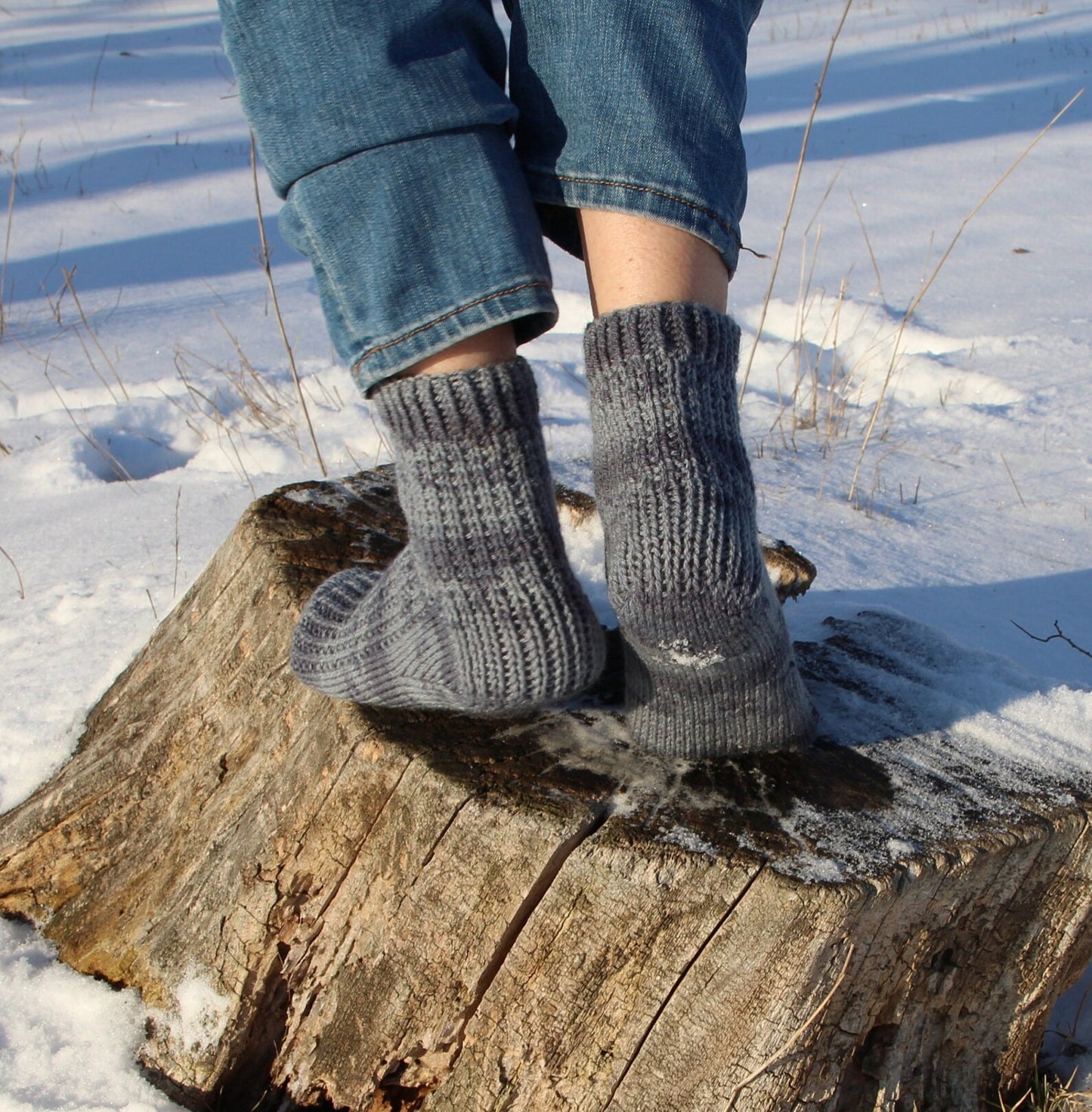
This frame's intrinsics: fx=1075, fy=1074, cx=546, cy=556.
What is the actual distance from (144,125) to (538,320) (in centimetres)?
585

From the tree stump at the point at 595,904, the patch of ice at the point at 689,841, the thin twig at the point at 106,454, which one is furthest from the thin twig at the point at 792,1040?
the thin twig at the point at 106,454

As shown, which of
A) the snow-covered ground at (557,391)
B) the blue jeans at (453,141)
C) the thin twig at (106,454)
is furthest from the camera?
the thin twig at (106,454)

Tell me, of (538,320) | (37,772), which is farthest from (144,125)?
(538,320)

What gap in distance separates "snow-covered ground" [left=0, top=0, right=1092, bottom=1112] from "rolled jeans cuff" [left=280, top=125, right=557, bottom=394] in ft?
2.62

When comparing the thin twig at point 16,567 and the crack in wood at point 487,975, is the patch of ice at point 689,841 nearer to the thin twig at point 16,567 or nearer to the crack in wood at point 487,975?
the crack in wood at point 487,975

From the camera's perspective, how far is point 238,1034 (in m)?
1.10

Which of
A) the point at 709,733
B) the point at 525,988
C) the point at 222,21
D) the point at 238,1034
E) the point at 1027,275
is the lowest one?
the point at 1027,275

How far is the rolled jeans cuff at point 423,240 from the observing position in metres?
0.90

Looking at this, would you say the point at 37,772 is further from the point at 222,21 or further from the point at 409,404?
the point at 222,21

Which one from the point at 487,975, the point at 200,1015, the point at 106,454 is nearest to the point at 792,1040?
the point at 487,975

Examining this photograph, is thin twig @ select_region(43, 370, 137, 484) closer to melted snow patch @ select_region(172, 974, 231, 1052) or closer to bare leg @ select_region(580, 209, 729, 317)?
melted snow patch @ select_region(172, 974, 231, 1052)

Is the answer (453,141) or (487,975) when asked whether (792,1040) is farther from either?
(453,141)

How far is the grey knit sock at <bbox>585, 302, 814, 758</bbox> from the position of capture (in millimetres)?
954

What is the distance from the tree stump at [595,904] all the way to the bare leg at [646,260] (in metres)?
0.44
